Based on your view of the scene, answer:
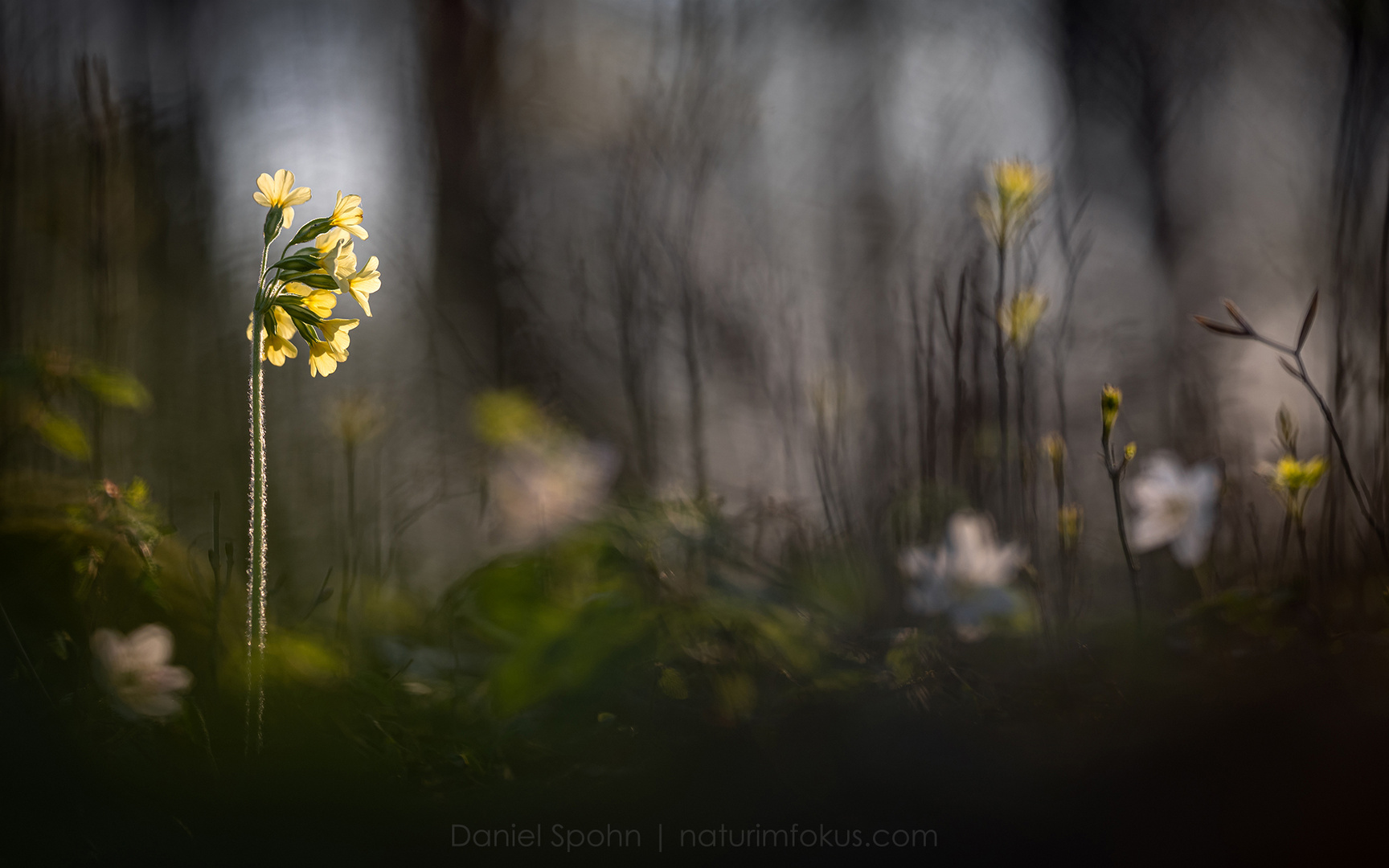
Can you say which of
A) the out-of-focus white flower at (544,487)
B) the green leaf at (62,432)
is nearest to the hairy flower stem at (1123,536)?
the out-of-focus white flower at (544,487)

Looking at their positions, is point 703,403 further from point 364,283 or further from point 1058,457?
point 364,283

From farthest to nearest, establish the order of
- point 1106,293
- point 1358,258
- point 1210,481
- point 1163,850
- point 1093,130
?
point 1093,130 → point 1106,293 → point 1358,258 → point 1210,481 → point 1163,850

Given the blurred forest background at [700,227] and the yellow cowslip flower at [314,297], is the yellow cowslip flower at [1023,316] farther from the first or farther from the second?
the yellow cowslip flower at [314,297]

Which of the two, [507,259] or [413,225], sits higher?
[413,225]

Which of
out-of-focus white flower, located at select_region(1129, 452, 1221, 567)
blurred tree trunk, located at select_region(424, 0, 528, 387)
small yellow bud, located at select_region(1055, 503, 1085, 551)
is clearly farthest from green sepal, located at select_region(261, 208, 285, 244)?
blurred tree trunk, located at select_region(424, 0, 528, 387)

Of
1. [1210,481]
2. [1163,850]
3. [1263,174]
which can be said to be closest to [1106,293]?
[1263,174]

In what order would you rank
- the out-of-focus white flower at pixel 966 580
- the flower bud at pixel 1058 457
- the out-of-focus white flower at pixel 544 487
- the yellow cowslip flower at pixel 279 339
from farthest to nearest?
the out-of-focus white flower at pixel 544 487, the flower bud at pixel 1058 457, the out-of-focus white flower at pixel 966 580, the yellow cowslip flower at pixel 279 339

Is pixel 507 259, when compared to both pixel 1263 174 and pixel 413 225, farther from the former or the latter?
pixel 1263 174

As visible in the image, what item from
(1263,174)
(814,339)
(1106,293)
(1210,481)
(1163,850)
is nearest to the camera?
(1163,850)
